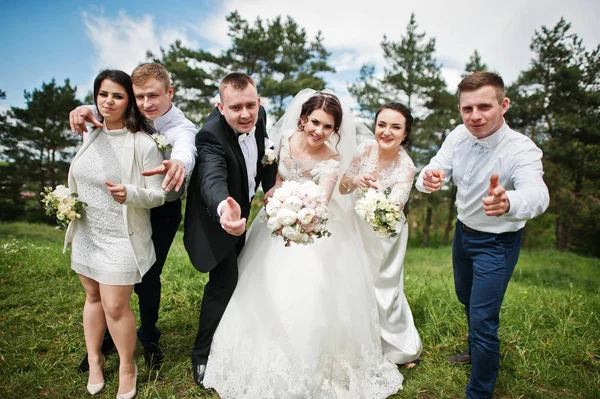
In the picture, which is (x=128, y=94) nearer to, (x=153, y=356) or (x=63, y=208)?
(x=63, y=208)

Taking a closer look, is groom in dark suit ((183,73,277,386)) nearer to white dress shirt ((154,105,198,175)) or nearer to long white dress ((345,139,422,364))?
white dress shirt ((154,105,198,175))

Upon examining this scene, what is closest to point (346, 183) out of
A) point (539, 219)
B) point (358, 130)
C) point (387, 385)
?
point (358, 130)

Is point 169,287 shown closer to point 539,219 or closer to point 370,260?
Answer: point 370,260

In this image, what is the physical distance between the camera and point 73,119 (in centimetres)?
289

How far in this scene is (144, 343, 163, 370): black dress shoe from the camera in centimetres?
357

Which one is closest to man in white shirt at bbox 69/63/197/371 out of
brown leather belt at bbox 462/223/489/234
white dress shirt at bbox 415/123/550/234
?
white dress shirt at bbox 415/123/550/234

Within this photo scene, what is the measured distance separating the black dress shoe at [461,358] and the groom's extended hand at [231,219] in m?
2.70

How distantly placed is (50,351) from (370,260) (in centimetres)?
324

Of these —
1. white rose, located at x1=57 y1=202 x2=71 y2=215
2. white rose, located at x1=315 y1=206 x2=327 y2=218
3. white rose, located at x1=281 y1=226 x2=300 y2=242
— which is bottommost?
white rose, located at x1=281 y1=226 x2=300 y2=242

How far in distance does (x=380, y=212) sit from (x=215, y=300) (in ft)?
5.24

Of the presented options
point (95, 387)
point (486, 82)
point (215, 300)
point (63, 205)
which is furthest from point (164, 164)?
point (486, 82)

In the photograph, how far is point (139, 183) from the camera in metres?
2.95

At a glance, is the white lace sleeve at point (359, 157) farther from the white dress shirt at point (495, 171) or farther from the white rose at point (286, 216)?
the white rose at point (286, 216)

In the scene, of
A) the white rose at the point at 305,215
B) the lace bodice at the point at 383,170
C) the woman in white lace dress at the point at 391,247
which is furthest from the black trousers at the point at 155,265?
the lace bodice at the point at 383,170
